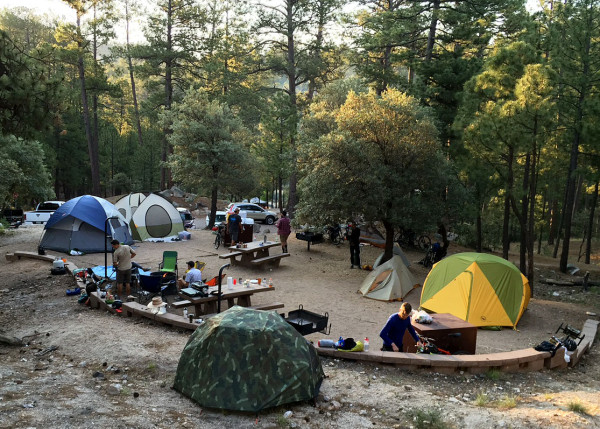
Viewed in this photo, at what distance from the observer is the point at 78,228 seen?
1669 cm

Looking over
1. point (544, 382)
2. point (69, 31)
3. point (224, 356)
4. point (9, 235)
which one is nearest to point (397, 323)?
point (544, 382)

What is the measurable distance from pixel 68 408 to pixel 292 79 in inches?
1032

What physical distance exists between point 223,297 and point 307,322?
2.50 metres

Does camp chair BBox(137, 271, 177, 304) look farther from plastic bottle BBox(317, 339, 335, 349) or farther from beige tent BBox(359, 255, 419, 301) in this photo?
beige tent BBox(359, 255, 419, 301)

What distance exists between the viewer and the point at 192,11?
3219 centimetres

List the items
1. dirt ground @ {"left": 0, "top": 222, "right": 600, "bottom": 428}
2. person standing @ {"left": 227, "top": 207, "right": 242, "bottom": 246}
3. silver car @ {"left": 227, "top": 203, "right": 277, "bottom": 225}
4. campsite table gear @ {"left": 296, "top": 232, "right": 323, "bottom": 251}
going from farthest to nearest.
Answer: silver car @ {"left": 227, "top": 203, "right": 277, "bottom": 225} < campsite table gear @ {"left": 296, "top": 232, "right": 323, "bottom": 251} < person standing @ {"left": 227, "top": 207, "right": 242, "bottom": 246} < dirt ground @ {"left": 0, "top": 222, "right": 600, "bottom": 428}

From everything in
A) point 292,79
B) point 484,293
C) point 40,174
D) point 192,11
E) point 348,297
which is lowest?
point 348,297

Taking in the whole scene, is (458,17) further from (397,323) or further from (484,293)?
(397,323)

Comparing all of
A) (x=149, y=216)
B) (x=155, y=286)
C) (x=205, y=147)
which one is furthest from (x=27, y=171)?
(x=155, y=286)

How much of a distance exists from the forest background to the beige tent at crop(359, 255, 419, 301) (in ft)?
6.32

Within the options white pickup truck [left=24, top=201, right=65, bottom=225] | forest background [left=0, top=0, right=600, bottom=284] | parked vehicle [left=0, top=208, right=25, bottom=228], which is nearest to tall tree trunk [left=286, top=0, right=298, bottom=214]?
forest background [left=0, top=0, right=600, bottom=284]

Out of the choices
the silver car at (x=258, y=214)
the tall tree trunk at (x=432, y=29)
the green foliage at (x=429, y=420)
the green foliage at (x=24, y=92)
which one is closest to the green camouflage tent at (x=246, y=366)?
the green foliage at (x=429, y=420)

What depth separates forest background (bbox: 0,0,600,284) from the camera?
13.7m

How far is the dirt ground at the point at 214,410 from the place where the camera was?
17.0 ft
